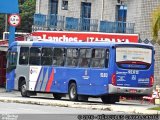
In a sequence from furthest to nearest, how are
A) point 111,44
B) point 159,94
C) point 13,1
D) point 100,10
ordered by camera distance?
point 100,10 → point 13,1 → point 159,94 → point 111,44

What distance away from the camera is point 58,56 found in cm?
3722

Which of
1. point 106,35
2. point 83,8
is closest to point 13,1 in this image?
point 106,35

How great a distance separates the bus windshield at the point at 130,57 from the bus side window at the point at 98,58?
0.78 meters

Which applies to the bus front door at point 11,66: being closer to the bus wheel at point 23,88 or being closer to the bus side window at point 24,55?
the bus side window at point 24,55

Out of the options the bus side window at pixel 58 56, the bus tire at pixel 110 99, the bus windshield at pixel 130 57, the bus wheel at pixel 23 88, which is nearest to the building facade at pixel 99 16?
the bus wheel at pixel 23 88

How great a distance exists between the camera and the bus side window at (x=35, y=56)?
38.4 metres

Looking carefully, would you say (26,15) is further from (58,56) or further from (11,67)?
(58,56)

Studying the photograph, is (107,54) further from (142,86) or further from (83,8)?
(83,8)

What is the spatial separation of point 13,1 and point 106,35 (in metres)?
6.38

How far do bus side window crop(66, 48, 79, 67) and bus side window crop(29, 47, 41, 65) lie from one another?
7.59 feet

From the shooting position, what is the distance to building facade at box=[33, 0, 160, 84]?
4819cm

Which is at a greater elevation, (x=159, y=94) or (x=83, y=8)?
(x=83, y=8)

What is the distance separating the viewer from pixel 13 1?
44.4 m

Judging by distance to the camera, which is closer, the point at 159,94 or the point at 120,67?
the point at 120,67
